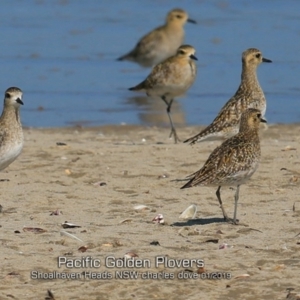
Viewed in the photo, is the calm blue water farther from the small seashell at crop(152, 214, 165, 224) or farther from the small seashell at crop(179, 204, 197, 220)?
the small seashell at crop(152, 214, 165, 224)

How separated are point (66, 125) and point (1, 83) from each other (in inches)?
125

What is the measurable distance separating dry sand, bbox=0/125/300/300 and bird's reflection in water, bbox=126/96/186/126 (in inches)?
90.0

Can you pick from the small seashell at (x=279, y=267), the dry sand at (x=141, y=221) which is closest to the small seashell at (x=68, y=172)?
the dry sand at (x=141, y=221)

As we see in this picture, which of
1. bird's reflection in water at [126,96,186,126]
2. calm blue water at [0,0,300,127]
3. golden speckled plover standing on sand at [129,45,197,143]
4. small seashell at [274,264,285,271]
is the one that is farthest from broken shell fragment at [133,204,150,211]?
bird's reflection in water at [126,96,186,126]

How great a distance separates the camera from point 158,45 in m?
18.9

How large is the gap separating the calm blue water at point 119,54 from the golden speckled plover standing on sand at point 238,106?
118 inches

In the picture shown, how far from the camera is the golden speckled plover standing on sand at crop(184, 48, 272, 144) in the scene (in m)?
10.2

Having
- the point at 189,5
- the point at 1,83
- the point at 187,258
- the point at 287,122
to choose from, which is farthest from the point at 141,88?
the point at 189,5

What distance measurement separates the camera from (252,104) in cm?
1044

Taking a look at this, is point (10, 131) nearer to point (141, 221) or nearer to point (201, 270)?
point (141, 221)

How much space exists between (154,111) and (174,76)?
177cm

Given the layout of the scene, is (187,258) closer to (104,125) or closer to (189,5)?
(104,125)

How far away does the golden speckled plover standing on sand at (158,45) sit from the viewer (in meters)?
18.7

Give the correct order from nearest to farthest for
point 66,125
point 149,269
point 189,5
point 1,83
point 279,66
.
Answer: point 149,269 → point 66,125 → point 1,83 → point 279,66 → point 189,5
